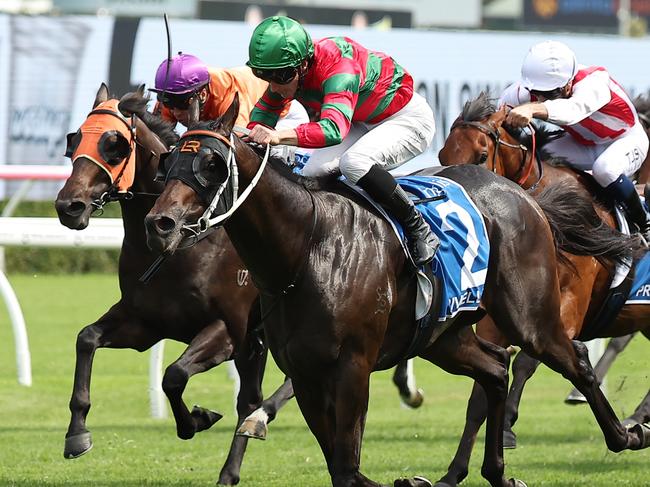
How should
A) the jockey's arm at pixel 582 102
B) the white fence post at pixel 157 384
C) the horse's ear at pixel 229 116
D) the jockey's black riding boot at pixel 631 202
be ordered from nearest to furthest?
1. the horse's ear at pixel 229 116
2. the jockey's arm at pixel 582 102
3. the jockey's black riding boot at pixel 631 202
4. the white fence post at pixel 157 384

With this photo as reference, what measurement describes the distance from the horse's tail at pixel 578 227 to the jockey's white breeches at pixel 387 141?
0.74 metres

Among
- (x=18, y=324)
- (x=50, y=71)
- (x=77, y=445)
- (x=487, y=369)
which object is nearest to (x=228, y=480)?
(x=77, y=445)

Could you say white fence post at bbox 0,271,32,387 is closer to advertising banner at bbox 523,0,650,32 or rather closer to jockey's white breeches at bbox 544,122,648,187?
jockey's white breeches at bbox 544,122,648,187

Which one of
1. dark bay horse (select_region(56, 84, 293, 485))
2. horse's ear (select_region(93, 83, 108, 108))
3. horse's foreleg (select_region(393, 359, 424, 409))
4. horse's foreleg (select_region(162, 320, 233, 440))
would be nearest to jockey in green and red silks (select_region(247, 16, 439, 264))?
dark bay horse (select_region(56, 84, 293, 485))

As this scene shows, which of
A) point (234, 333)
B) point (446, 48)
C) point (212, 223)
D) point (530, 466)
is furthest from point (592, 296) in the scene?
point (446, 48)

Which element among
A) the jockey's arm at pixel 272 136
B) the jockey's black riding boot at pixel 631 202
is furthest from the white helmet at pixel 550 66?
the jockey's arm at pixel 272 136

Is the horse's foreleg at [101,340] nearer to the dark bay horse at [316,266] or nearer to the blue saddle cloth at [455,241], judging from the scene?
the dark bay horse at [316,266]

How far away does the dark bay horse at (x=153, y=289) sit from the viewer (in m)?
5.48

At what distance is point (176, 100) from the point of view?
5922 millimetres

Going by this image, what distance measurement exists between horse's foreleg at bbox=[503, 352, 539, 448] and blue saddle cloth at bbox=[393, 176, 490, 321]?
4.04 ft

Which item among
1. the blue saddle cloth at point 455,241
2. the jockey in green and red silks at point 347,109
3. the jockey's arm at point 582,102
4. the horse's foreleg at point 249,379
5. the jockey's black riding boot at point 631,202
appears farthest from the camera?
the jockey's black riding boot at point 631,202

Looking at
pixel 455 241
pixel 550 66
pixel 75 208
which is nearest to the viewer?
pixel 455 241

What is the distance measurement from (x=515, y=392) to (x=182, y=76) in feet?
7.15

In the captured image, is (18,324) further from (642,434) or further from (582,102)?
(642,434)
